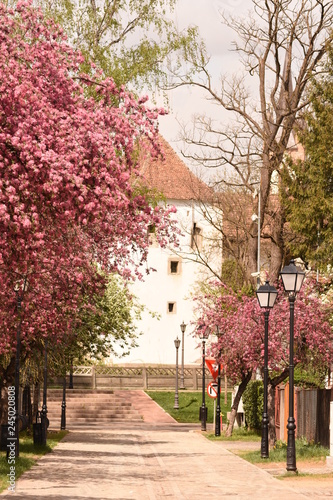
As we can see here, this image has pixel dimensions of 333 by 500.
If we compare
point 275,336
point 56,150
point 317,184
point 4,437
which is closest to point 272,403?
point 275,336

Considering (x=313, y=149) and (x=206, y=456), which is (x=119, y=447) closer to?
(x=206, y=456)

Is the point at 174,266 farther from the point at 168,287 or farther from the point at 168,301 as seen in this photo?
the point at 168,301

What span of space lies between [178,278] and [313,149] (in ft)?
185

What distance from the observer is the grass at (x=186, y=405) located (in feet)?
188

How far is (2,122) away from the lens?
12.7 m

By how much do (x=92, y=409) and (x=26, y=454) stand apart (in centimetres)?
2895

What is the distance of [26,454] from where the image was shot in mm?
28828

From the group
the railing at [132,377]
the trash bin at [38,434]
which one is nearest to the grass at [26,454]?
the trash bin at [38,434]

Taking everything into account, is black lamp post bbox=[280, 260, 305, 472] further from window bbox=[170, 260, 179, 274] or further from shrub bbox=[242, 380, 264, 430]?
window bbox=[170, 260, 179, 274]

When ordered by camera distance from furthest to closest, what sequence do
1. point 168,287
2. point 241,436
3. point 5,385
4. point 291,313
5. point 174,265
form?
point 174,265 < point 168,287 < point 241,436 < point 5,385 < point 291,313

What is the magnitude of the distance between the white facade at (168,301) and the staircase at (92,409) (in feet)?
73.9

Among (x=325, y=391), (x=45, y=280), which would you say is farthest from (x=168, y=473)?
(x=325, y=391)

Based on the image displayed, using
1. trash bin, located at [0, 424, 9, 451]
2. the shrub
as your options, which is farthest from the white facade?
trash bin, located at [0, 424, 9, 451]

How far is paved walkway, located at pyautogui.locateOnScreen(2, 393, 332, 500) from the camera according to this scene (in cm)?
1795
